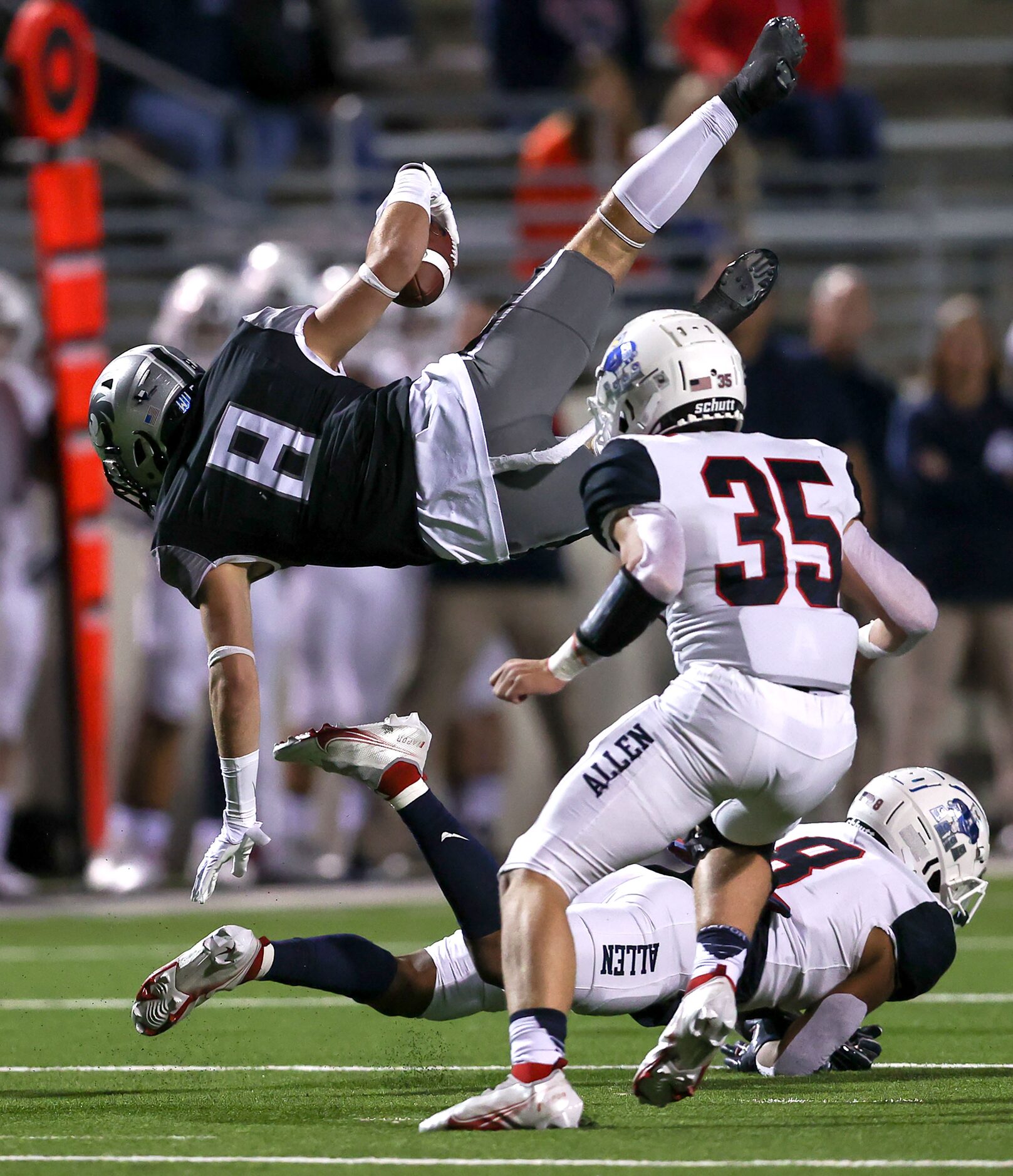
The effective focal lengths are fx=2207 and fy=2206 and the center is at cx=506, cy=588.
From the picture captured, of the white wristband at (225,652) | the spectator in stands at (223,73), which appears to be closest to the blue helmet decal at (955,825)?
the white wristband at (225,652)

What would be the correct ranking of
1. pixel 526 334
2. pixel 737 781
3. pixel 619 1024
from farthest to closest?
pixel 619 1024
pixel 526 334
pixel 737 781

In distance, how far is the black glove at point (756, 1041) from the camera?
496 cm

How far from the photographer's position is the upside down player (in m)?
4.77

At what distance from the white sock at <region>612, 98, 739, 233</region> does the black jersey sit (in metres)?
A: 0.68

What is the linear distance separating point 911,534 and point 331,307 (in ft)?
18.0

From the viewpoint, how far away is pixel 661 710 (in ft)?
13.7

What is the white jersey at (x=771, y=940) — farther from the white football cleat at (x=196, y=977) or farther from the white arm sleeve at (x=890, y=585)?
the white arm sleeve at (x=890, y=585)

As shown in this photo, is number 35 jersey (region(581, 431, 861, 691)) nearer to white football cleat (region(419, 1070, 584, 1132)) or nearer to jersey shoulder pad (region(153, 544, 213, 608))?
white football cleat (region(419, 1070, 584, 1132))

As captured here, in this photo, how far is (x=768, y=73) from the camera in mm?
5152

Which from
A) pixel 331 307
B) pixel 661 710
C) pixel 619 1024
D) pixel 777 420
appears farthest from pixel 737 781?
pixel 777 420

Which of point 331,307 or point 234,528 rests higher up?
point 331,307

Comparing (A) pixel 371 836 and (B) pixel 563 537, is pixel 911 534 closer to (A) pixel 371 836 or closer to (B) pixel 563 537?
(A) pixel 371 836

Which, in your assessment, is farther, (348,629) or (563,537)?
(348,629)

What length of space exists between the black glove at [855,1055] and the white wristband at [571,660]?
1243 millimetres
